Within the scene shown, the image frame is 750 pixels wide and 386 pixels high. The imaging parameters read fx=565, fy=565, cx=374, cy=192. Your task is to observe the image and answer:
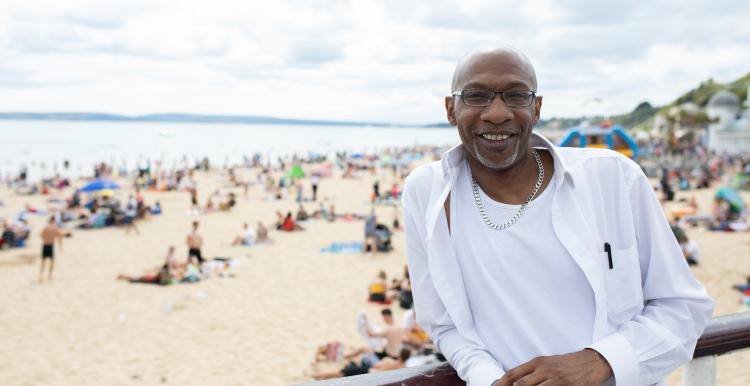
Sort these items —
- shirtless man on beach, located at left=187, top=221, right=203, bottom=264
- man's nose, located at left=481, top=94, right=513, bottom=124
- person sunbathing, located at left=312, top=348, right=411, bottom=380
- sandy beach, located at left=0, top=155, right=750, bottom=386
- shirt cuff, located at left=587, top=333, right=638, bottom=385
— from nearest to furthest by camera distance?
1. shirt cuff, located at left=587, top=333, right=638, bottom=385
2. man's nose, located at left=481, top=94, right=513, bottom=124
3. person sunbathing, located at left=312, top=348, right=411, bottom=380
4. sandy beach, located at left=0, top=155, right=750, bottom=386
5. shirtless man on beach, located at left=187, top=221, right=203, bottom=264

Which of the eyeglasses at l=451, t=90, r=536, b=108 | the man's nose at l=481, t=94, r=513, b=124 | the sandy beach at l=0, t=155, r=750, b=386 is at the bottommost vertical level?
the sandy beach at l=0, t=155, r=750, b=386

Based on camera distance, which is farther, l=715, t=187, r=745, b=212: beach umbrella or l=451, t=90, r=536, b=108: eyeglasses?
l=715, t=187, r=745, b=212: beach umbrella

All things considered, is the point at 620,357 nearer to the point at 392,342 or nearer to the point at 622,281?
the point at 622,281

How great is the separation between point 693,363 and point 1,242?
17.4 metres

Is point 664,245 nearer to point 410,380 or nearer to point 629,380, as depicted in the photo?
point 629,380

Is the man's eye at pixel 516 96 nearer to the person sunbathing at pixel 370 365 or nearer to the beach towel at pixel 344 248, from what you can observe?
the person sunbathing at pixel 370 365

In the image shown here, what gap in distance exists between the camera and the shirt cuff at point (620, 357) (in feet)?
4.04

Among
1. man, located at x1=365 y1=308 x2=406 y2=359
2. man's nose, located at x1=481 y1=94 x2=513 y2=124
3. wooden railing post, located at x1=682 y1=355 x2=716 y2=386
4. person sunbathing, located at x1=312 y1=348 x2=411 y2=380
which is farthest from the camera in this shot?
man, located at x1=365 y1=308 x2=406 y2=359

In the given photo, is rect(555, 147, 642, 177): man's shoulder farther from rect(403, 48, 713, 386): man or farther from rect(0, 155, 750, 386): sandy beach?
rect(0, 155, 750, 386): sandy beach

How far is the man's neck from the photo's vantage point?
139cm

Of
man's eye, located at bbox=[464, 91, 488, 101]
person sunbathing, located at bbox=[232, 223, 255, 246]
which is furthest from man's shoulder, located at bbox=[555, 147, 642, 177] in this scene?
person sunbathing, located at bbox=[232, 223, 255, 246]

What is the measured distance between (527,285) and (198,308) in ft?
30.7

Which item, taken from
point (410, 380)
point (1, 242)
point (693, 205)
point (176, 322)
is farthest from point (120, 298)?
point (693, 205)

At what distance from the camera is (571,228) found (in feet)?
4.16
